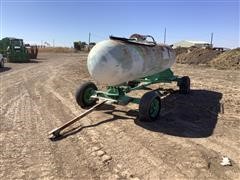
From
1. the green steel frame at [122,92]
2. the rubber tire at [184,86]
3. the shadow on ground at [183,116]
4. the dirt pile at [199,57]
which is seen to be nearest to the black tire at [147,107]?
the shadow on ground at [183,116]

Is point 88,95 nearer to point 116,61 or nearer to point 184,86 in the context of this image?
point 116,61

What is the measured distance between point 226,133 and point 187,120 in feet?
3.98

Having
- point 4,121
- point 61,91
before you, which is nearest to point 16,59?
point 61,91

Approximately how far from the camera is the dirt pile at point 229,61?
23.4 metres

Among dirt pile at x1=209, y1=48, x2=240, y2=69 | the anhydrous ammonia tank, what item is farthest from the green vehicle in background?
the anhydrous ammonia tank

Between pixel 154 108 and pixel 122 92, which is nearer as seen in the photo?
pixel 154 108

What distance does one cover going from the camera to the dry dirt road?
4.86 meters

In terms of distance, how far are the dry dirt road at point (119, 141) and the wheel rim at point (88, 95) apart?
0.33 m

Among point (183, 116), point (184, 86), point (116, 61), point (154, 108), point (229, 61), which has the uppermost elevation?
point (116, 61)

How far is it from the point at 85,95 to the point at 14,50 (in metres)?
21.1

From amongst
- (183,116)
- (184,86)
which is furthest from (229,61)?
(183,116)

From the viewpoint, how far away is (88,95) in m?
8.99

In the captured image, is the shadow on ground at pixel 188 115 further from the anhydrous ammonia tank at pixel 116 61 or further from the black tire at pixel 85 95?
the black tire at pixel 85 95

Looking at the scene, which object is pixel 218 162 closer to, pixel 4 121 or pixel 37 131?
pixel 37 131
